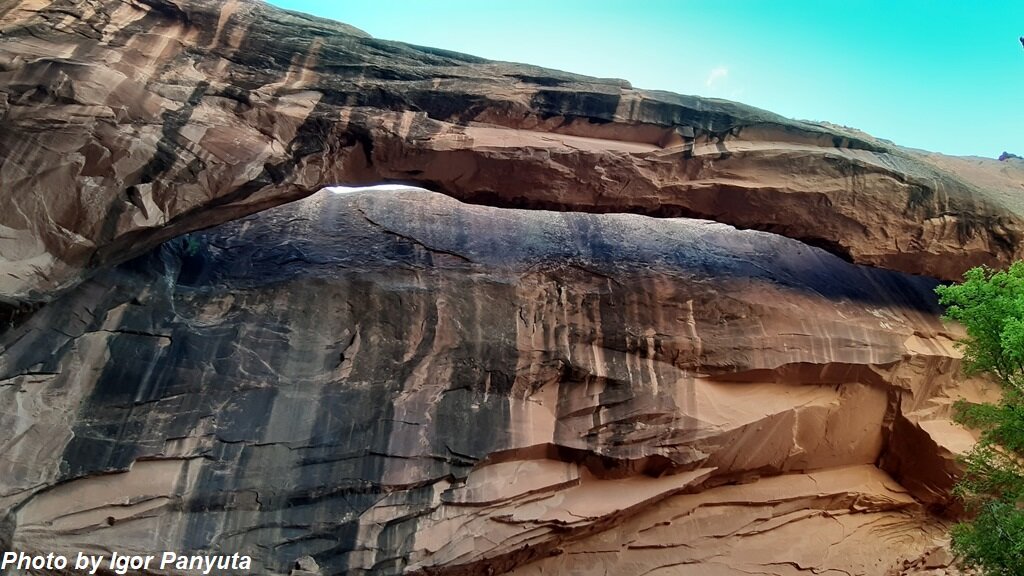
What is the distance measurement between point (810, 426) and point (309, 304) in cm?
787

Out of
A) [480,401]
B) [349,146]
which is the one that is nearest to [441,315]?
[480,401]

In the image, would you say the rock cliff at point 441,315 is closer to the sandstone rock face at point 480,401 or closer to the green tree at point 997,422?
the sandstone rock face at point 480,401

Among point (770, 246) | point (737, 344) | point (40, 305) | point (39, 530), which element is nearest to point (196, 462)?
point (39, 530)

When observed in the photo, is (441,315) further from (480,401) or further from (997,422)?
(997,422)

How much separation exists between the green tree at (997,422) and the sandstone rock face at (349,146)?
296 cm

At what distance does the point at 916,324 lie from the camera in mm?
11039

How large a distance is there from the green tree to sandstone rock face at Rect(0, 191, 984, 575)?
2738 millimetres

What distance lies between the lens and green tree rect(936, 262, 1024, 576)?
638 centimetres

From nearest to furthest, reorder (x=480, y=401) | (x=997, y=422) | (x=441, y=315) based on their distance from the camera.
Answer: (x=997, y=422)
(x=480, y=401)
(x=441, y=315)

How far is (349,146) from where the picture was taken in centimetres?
863

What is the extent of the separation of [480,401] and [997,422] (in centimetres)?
607

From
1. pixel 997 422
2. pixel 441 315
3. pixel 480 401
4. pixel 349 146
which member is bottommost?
pixel 480 401

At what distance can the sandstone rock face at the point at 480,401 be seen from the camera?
7188 millimetres

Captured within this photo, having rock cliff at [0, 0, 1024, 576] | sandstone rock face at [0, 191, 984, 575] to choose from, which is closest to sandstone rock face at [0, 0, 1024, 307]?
rock cliff at [0, 0, 1024, 576]
